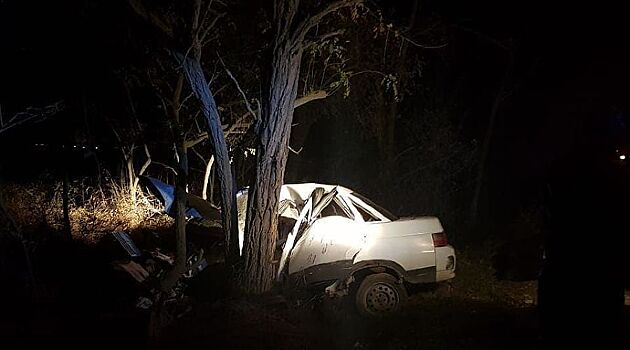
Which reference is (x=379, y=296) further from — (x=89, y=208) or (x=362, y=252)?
(x=89, y=208)

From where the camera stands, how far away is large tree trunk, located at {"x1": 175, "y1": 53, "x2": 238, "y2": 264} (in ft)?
28.2

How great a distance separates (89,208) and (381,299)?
9528mm

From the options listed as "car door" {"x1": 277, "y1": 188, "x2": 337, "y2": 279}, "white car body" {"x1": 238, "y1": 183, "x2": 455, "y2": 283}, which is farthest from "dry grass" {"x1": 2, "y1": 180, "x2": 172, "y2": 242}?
"white car body" {"x1": 238, "y1": 183, "x2": 455, "y2": 283}

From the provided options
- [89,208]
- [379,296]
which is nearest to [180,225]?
[379,296]

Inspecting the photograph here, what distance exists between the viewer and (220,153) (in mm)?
8664

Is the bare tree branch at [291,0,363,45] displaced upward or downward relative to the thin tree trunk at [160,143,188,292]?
Result: upward

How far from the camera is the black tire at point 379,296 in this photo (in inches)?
310

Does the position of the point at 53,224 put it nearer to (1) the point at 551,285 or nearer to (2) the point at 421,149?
(2) the point at 421,149

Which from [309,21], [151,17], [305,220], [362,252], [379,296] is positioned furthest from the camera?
[151,17]

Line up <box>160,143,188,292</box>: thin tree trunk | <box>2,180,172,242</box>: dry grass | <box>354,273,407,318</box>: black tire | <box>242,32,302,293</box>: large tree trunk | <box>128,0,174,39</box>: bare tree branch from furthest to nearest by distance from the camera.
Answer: <box>2,180,172,242</box>: dry grass
<box>160,143,188,292</box>: thin tree trunk
<box>128,0,174,39</box>: bare tree branch
<box>242,32,302,293</box>: large tree trunk
<box>354,273,407,318</box>: black tire

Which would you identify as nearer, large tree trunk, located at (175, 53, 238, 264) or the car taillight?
the car taillight

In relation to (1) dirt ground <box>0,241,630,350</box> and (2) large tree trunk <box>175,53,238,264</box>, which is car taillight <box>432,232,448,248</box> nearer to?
(1) dirt ground <box>0,241,630,350</box>

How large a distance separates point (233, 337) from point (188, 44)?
409cm

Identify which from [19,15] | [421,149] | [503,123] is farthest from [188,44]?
[503,123]
